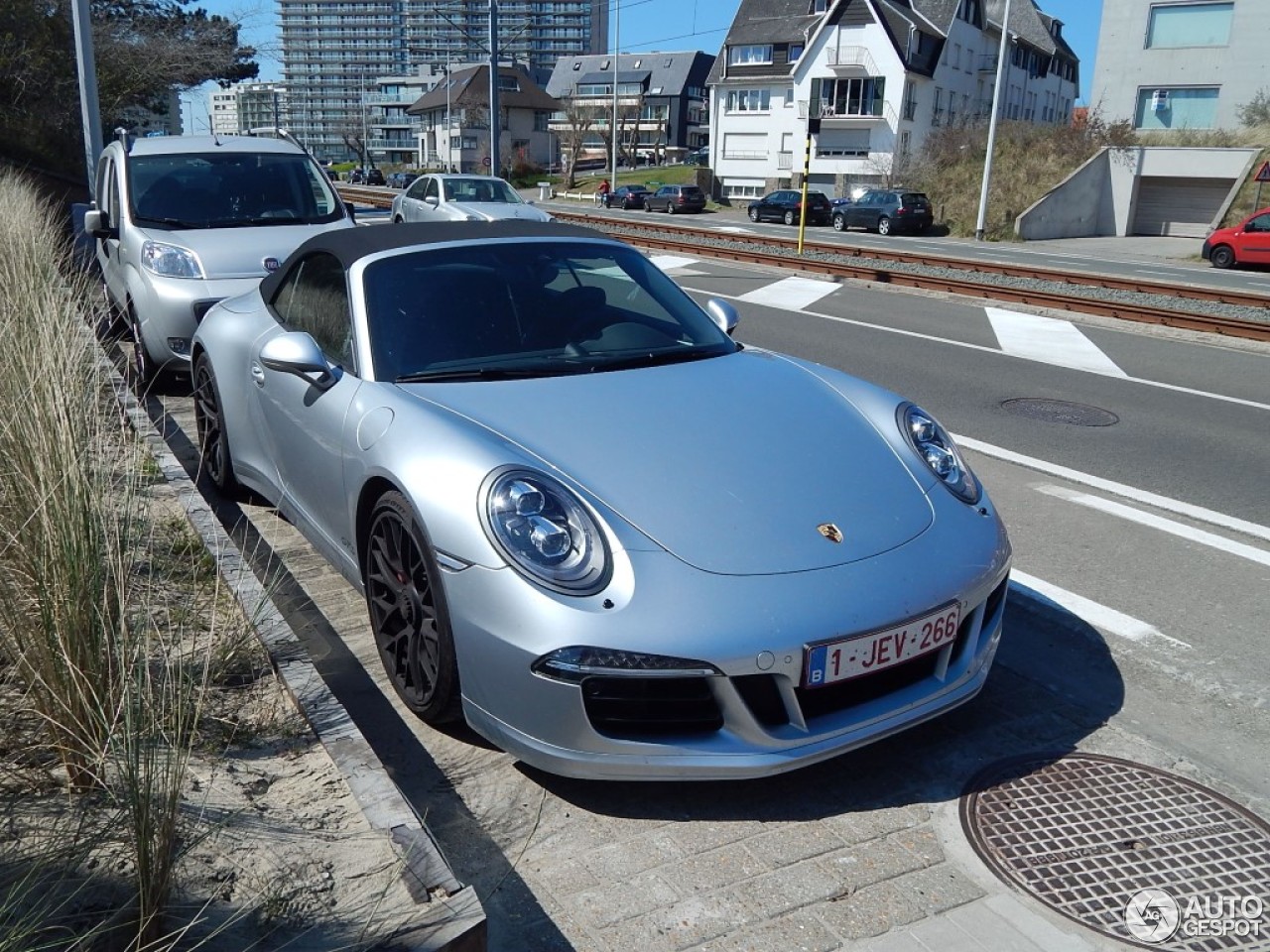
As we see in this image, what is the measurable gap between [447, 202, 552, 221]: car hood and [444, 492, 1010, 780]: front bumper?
1665cm

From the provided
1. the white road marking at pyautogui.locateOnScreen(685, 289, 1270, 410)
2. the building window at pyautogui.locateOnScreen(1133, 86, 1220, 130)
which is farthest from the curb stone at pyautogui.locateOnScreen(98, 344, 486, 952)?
the building window at pyautogui.locateOnScreen(1133, 86, 1220, 130)

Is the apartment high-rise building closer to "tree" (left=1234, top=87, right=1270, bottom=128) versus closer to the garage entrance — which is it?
"tree" (left=1234, top=87, right=1270, bottom=128)

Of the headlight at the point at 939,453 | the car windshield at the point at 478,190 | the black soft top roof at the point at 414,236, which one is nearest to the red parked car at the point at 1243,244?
the car windshield at the point at 478,190

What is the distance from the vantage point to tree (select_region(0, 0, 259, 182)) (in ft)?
73.4

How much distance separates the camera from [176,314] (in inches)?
291

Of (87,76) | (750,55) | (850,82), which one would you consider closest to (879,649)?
(87,76)

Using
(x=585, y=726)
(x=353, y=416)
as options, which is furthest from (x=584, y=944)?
(x=353, y=416)

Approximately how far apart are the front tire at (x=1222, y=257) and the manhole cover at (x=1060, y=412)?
72.4 ft

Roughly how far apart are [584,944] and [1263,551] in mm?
4273

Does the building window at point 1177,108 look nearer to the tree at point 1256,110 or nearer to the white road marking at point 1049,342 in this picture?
the tree at point 1256,110

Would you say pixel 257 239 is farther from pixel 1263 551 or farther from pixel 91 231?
pixel 1263 551

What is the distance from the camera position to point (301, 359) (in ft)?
12.9

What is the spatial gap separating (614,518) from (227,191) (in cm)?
691

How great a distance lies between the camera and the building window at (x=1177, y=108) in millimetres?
46750
